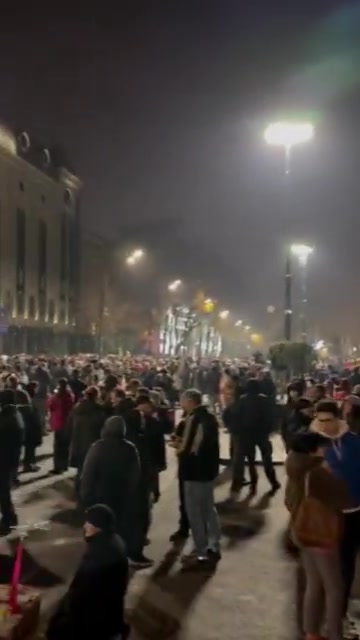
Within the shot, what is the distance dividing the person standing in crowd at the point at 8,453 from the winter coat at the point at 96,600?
6260mm

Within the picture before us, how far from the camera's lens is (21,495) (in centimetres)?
1577

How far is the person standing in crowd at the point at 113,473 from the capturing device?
9.98 meters

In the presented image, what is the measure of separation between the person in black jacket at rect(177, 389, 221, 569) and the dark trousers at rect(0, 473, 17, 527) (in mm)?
2461

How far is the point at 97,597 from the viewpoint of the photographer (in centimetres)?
599

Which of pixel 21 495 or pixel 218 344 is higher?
pixel 218 344

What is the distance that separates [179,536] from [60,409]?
6.38 meters

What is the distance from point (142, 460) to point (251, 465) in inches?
189

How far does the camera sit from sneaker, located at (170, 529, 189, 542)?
40.4ft

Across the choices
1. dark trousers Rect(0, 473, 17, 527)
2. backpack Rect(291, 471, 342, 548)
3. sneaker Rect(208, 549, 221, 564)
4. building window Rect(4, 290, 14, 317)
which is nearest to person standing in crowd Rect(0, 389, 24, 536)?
dark trousers Rect(0, 473, 17, 527)

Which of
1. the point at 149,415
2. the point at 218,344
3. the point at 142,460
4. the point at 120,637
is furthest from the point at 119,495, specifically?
the point at 218,344

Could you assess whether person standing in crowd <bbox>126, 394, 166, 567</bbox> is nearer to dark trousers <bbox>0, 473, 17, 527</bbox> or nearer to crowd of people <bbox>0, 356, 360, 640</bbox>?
crowd of people <bbox>0, 356, 360, 640</bbox>

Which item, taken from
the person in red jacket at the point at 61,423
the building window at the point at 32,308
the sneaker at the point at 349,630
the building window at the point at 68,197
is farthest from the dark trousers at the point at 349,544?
the building window at the point at 68,197

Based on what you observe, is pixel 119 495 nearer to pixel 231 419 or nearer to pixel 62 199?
pixel 231 419

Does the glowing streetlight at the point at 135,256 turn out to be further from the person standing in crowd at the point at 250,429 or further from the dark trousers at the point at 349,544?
the dark trousers at the point at 349,544
